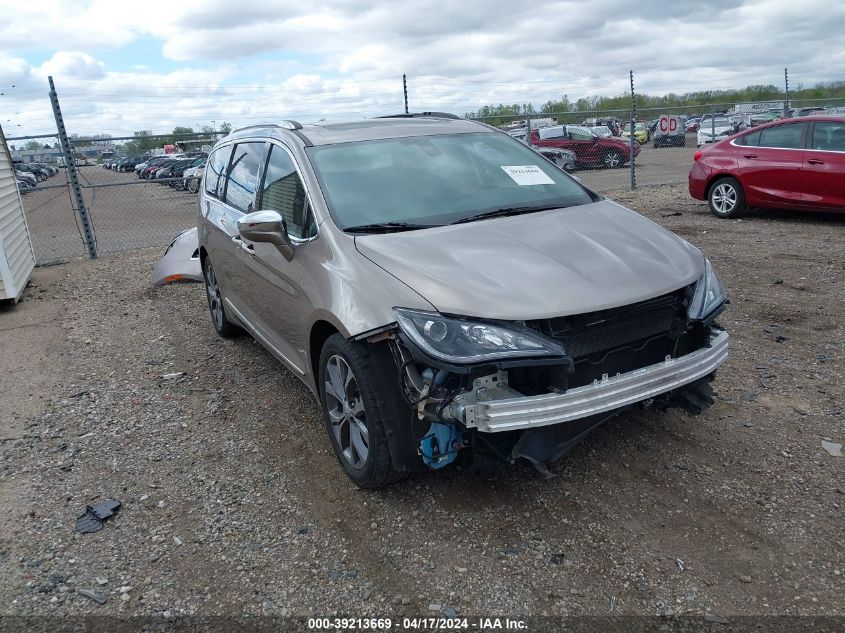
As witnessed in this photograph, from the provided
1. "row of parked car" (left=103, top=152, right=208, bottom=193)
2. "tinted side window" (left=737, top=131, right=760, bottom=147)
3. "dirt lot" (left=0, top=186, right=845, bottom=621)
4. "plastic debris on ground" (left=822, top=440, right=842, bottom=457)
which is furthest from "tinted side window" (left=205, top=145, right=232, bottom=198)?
"row of parked car" (left=103, top=152, right=208, bottom=193)

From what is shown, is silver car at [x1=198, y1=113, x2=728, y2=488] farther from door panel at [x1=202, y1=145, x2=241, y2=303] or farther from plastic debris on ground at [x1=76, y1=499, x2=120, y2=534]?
plastic debris on ground at [x1=76, y1=499, x2=120, y2=534]

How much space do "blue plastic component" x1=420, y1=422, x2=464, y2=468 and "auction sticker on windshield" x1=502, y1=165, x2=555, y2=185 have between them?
5.88ft

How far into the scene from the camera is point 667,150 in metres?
31.0

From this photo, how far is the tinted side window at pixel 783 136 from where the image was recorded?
9594 mm

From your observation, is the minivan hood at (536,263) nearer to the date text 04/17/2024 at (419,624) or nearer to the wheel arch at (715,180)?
the date text 04/17/2024 at (419,624)

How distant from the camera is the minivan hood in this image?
9.62 ft

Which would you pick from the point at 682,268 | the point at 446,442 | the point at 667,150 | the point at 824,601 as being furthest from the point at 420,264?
the point at 667,150

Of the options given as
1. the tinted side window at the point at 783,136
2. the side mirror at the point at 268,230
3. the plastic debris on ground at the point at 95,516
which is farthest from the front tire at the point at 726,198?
the plastic debris on ground at the point at 95,516

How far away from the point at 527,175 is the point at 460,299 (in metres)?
1.67

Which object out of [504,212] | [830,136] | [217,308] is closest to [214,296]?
[217,308]

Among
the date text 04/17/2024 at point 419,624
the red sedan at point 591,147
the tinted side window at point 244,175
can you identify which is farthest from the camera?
the red sedan at point 591,147

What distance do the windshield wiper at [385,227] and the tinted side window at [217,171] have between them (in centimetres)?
227

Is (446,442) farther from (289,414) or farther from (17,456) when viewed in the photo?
(17,456)

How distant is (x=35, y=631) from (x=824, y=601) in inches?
120
